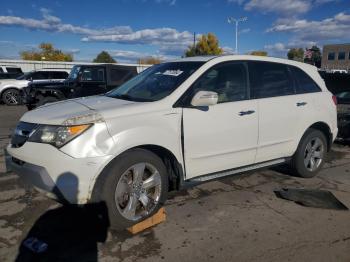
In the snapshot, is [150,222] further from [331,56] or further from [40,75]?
[331,56]

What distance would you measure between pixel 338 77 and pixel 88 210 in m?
8.19

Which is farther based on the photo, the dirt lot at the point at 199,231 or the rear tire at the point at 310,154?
the rear tire at the point at 310,154

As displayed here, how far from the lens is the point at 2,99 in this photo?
18.4 metres

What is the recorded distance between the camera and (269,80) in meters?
5.07

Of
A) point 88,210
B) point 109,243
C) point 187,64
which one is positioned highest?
point 187,64

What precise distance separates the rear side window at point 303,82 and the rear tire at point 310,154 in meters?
0.60

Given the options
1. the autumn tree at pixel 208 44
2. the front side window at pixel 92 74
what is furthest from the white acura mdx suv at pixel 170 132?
the autumn tree at pixel 208 44

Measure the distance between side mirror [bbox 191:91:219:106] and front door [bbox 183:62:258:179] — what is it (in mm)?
145

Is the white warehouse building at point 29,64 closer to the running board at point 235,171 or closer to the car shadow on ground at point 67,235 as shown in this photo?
the running board at point 235,171

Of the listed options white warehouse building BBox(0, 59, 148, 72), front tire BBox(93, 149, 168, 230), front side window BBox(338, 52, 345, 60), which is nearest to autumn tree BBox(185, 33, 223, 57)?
white warehouse building BBox(0, 59, 148, 72)

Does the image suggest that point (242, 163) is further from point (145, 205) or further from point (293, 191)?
point (145, 205)

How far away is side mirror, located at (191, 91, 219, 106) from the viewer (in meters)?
4.03

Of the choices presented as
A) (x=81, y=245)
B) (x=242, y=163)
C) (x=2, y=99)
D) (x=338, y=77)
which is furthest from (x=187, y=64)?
(x=2, y=99)

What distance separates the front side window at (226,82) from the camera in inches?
175
